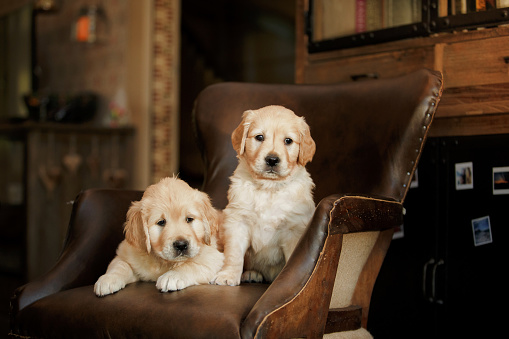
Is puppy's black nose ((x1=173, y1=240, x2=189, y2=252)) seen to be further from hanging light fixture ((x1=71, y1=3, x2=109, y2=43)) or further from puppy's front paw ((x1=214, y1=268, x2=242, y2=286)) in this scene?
hanging light fixture ((x1=71, y1=3, x2=109, y2=43))

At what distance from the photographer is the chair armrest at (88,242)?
6.73 feet

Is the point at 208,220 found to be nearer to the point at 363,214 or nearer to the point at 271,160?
the point at 271,160

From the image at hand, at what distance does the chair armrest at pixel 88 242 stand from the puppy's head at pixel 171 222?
12.6 inches

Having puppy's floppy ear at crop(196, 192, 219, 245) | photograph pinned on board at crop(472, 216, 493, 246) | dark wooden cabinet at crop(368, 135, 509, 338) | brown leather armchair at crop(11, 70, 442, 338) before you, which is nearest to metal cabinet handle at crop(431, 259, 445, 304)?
dark wooden cabinet at crop(368, 135, 509, 338)

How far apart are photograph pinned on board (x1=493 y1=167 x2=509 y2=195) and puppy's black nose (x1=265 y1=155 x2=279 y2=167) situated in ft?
3.81

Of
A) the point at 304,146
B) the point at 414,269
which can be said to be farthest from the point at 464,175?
the point at 304,146

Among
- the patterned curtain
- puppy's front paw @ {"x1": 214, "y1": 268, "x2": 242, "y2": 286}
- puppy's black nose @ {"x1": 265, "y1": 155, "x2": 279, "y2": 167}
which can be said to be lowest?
puppy's front paw @ {"x1": 214, "y1": 268, "x2": 242, "y2": 286}

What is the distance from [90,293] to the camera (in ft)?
6.13

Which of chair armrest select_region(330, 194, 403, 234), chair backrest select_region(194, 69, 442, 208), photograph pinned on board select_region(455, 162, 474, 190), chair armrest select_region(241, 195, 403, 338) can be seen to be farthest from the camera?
photograph pinned on board select_region(455, 162, 474, 190)

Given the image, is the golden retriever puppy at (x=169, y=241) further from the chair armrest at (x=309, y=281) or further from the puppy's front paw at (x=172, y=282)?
the chair armrest at (x=309, y=281)

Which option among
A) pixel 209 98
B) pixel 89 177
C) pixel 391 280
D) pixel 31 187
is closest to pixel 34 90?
pixel 89 177

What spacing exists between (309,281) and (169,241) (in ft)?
1.50

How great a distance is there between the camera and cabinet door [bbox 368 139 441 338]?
275 centimetres

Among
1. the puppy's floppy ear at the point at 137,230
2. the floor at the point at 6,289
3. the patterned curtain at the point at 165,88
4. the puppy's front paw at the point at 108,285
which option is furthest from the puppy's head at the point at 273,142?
the patterned curtain at the point at 165,88
